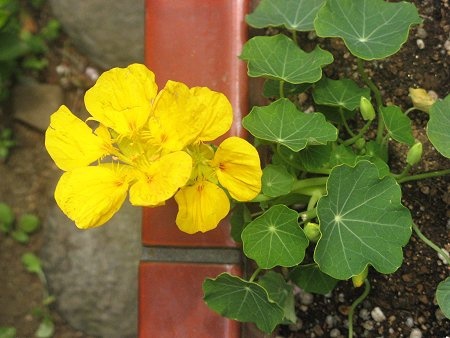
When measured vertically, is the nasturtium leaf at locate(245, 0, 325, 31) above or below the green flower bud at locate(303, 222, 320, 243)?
above

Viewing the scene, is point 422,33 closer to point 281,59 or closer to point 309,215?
point 281,59

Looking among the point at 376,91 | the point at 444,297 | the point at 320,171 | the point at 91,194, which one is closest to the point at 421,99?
the point at 376,91

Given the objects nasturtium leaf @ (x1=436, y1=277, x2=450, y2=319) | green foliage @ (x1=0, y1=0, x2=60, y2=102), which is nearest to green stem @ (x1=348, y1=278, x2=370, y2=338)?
nasturtium leaf @ (x1=436, y1=277, x2=450, y2=319)

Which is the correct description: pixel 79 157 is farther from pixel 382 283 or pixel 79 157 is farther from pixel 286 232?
pixel 382 283

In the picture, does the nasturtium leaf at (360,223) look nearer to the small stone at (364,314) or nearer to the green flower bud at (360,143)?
the green flower bud at (360,143)

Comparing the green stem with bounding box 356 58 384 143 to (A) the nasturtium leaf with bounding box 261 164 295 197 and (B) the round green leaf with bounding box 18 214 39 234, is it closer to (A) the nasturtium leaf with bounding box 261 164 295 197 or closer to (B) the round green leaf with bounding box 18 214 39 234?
(A) the nasturtium leaf with bounding box 261 164 295 197

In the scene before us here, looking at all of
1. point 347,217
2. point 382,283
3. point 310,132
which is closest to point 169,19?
point 310,132
